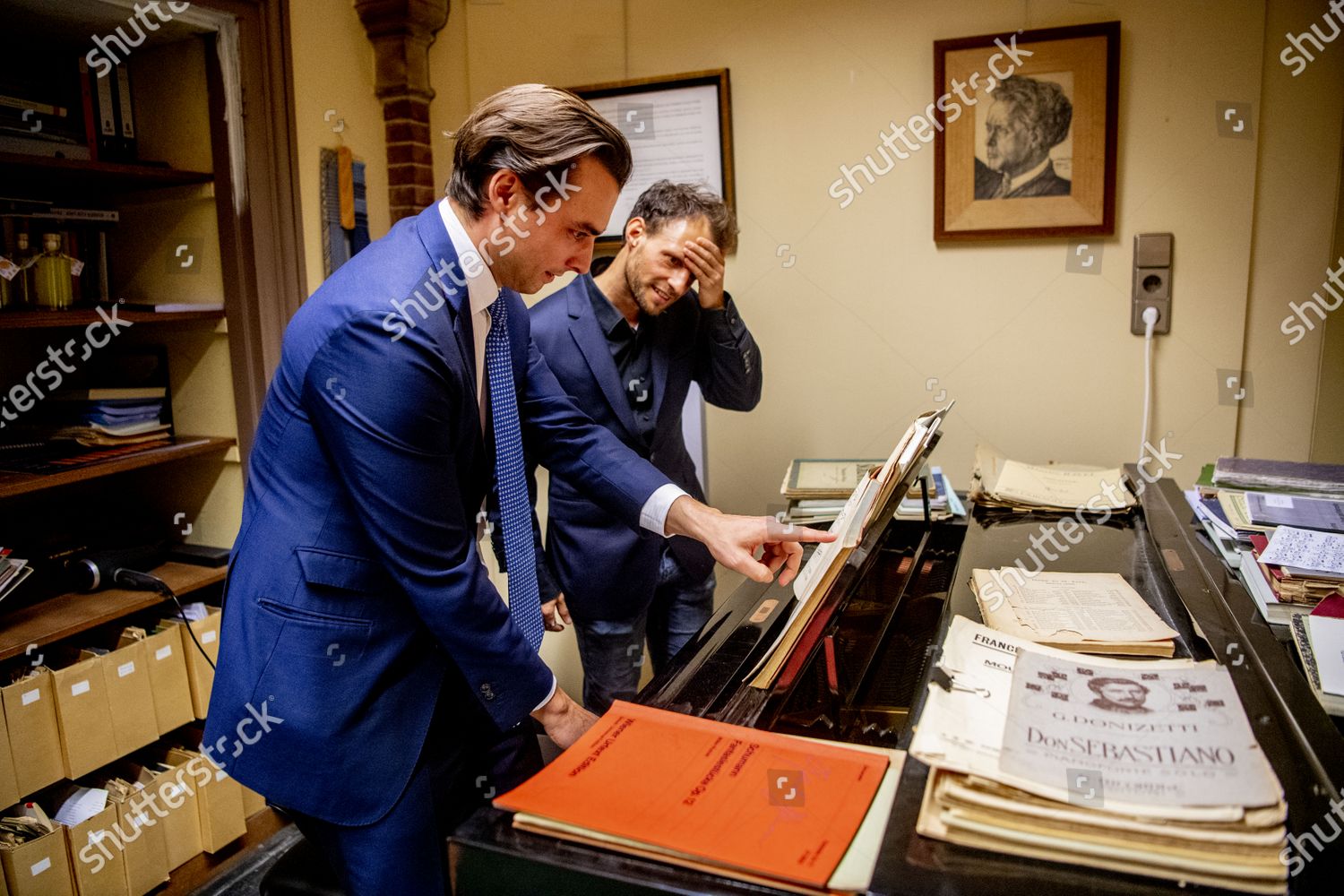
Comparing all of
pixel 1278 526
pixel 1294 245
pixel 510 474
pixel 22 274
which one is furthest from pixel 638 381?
pixel 1294 245

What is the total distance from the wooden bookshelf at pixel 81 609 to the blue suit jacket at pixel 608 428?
3.35ft

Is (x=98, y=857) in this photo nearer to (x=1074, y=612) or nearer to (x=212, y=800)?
(x=212, y=800)

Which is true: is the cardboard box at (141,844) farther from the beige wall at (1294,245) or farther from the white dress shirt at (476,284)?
the beige wall at (1294,245)

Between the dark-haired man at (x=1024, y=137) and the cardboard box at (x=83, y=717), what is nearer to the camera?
the cardboard box at (x=83, y=717)

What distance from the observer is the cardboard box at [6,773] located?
1945 mm

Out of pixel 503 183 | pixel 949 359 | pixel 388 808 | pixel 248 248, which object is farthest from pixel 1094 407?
pixel 248 248

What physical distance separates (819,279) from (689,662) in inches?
69.0

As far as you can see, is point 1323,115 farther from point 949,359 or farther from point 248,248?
point 248,248

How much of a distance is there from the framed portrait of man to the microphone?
236 cm

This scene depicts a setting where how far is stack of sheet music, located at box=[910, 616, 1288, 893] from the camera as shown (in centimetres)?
73

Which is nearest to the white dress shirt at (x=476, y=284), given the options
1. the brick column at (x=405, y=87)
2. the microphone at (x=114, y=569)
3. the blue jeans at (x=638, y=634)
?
the blue jeans at (x=638, y=634)

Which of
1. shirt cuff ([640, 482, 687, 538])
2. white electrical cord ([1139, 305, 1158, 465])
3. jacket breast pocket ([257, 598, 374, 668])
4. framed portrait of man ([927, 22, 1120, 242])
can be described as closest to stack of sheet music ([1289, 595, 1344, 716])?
shirt cuff ([640, 482, 687, 538])

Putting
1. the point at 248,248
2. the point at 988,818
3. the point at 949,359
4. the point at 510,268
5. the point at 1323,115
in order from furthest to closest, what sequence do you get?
the point at 949,359
the point at 248,248
the point at 1323,115
the point at 510,268
the point at 988,818

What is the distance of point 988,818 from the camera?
2.59 feet
